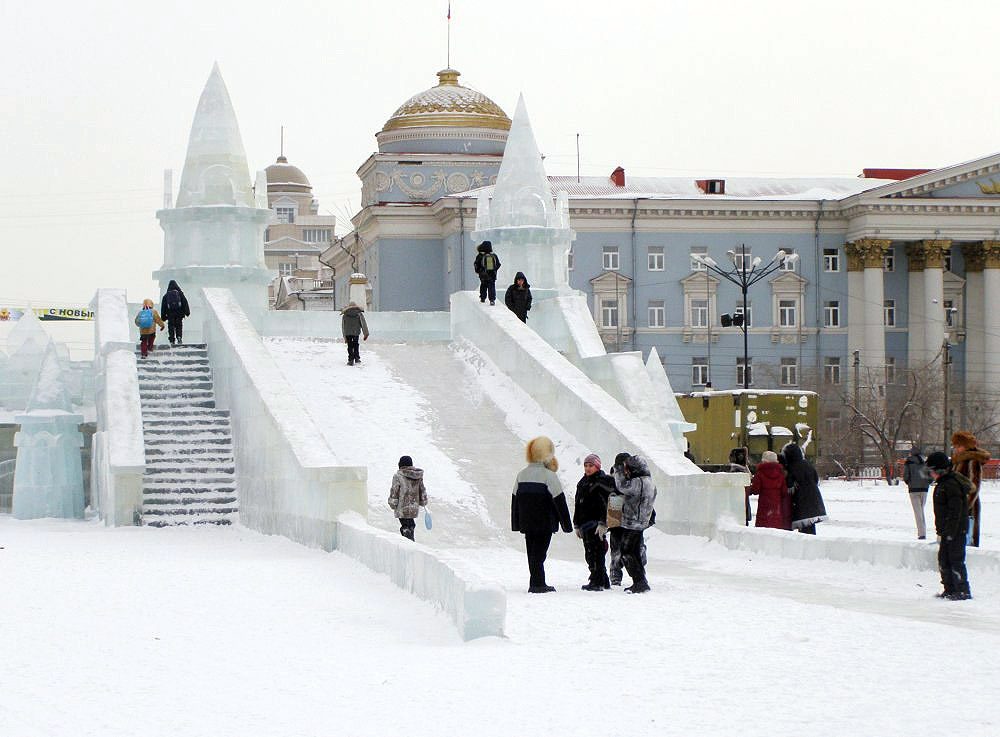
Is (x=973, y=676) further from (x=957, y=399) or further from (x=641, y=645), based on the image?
(x=957, y=399)

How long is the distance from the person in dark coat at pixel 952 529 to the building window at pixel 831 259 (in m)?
73.2

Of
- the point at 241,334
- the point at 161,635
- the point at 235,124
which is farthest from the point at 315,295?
the point at 161,635

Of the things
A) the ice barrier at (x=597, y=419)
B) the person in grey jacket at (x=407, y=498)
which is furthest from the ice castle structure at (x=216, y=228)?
the person in grey jacket at (x=407, y=498)

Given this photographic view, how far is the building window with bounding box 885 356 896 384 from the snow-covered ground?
65161mm

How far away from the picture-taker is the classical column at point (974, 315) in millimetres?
85938

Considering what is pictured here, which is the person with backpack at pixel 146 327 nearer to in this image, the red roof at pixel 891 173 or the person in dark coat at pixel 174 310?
the person in dark coat at pixel 174 310

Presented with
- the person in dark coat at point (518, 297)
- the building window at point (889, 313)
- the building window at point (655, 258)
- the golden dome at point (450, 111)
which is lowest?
the person in dark coat at point (518, 297)

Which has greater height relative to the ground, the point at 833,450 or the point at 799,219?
the point at 799,219

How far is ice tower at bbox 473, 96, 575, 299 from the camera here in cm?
3231

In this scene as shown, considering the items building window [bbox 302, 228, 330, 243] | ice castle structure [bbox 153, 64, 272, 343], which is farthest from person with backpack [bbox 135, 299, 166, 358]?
building window [bbox 302, 228, 330, 243]

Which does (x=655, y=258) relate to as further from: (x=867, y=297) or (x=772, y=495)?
(x=772, y=495)

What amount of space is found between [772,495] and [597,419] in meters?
3.52

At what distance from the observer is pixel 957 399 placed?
75500 millimetres

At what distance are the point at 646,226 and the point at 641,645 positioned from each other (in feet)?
242
